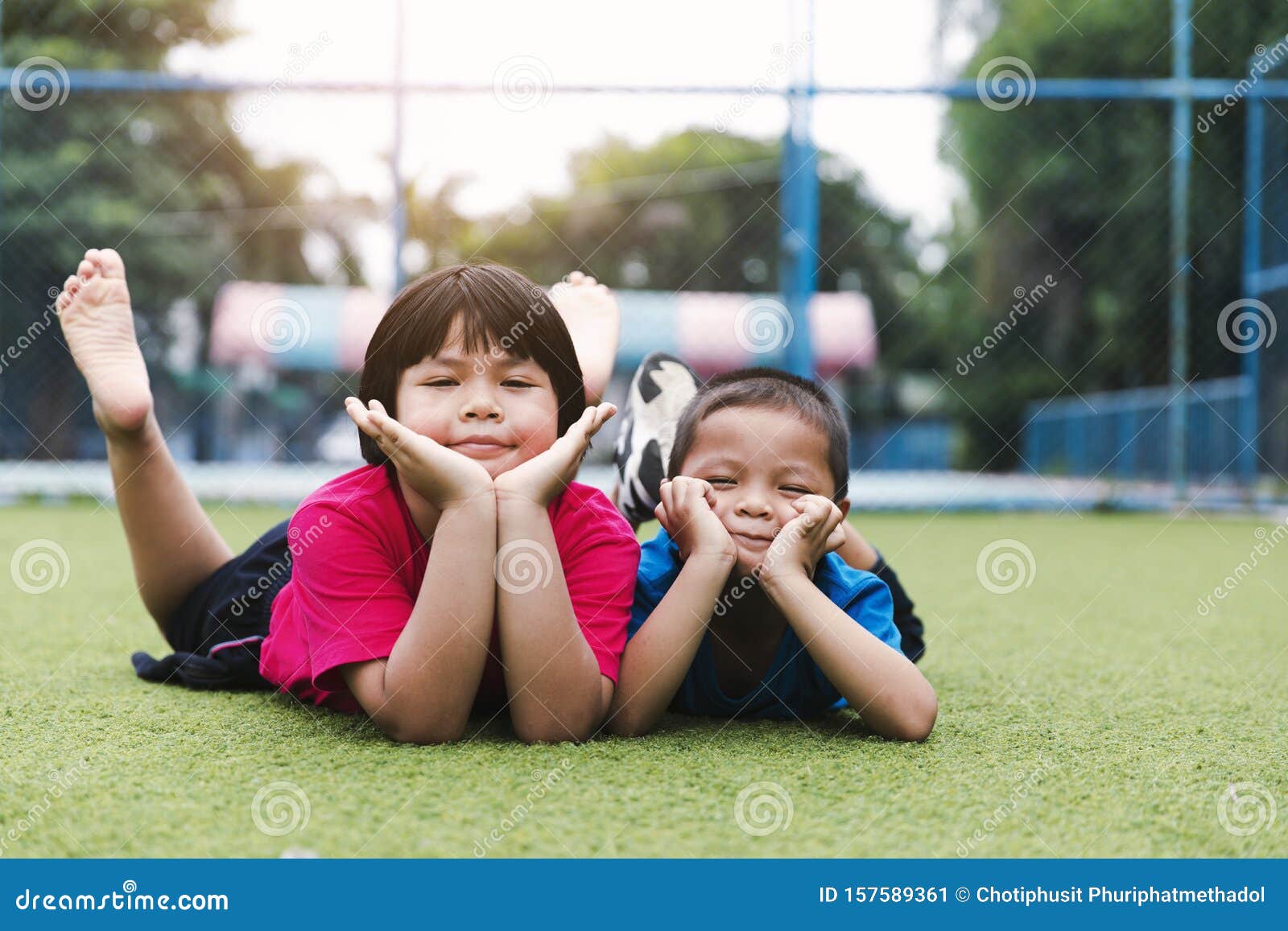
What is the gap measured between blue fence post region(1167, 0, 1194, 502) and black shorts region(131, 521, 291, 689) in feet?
18.1

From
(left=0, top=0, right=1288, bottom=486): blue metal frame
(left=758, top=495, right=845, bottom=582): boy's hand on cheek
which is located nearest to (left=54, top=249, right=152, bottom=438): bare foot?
(left=758, top=495, right=845, bottom=582): boy's hand on cheek

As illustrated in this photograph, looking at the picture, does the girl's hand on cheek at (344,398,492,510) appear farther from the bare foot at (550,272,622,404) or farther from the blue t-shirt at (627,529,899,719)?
the bare foot at (550,272,622,404)

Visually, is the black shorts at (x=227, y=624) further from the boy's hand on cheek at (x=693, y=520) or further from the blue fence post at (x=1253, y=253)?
the blue fence post at (x=1253, y=253)

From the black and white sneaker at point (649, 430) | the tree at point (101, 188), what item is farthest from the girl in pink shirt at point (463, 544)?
the tree at point (101, 188)

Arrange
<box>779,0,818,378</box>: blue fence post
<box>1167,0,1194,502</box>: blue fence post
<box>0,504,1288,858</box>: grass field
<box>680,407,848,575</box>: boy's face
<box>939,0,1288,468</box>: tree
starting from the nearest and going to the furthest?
<box>0,504,1288,858</box>: grass field
<box>680,407,848,575</box>: boy's face
<box>779,0,818,378</box>: blue fence post
<box>1167,0,1194,502</box>: blue fence post
<box>939,0,1288,468</box>: tree

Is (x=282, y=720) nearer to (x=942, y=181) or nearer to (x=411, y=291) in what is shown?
(x=411, y=291)

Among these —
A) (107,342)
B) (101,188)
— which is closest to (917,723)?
(107,342)

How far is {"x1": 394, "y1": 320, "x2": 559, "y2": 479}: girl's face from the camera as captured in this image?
1.33 m

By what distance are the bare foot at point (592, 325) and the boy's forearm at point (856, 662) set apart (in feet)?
2.18

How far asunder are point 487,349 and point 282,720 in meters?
0.55

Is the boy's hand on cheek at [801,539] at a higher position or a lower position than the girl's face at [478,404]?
lower

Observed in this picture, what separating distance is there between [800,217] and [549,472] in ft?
15.6

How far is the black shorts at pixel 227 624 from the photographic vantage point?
1.68m

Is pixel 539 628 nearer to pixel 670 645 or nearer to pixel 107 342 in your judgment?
pixel 670 645
